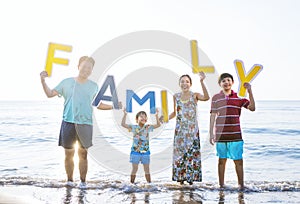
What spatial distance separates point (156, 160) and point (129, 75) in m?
3.59

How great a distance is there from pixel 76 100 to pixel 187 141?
1810 mm

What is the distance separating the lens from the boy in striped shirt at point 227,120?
5.15m

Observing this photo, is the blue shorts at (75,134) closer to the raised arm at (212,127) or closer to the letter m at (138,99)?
the letter m at (138,99)

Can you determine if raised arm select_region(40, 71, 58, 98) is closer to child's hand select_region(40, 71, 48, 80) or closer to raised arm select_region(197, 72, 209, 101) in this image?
child's hand select_region(40, 71, 48, 80)

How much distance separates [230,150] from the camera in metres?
5.18

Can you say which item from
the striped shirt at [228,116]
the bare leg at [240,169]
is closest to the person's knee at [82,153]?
the striped shirt at [228,116]

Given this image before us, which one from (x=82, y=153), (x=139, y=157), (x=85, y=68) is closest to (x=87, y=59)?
(x=85, y=68)

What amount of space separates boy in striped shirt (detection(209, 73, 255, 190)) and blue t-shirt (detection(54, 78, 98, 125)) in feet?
6.19

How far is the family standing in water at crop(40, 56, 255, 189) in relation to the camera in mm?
5156

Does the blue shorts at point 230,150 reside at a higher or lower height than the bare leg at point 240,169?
higher

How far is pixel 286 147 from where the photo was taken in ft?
37.5

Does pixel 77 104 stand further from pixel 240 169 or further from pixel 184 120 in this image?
pixel 240 169

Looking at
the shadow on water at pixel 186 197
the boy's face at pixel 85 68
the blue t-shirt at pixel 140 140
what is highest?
the boy's face at pixel 85 68

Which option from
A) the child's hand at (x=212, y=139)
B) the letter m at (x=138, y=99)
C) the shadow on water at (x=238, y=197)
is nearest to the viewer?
the shadow on water at (x=238, y=197)
